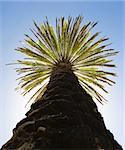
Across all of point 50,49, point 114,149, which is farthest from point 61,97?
point 50,49

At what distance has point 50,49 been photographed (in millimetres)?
→ 11273

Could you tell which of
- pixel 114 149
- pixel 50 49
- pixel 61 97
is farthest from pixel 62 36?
pixel 114 149

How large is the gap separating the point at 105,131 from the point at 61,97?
38.1 inches

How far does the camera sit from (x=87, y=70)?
11.5 m

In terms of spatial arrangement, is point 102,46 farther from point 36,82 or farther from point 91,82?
point 36,82

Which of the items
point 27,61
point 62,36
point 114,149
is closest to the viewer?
point 114,149

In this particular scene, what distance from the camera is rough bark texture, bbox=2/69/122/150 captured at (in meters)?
3.84

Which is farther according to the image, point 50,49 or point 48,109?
point 50,49

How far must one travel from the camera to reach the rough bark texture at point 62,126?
384cm

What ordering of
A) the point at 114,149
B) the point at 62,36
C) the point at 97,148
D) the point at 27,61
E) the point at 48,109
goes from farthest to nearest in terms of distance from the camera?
the point at 27,61 < the point at 62,36 < the point at 48,109 < the point at 114,149 < the point at 97,148

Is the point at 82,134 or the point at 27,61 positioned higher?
the point at 27,61

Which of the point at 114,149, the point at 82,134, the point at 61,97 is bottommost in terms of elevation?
the point at 114,149

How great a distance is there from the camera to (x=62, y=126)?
4145mm

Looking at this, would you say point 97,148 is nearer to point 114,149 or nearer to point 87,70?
point 114,149
